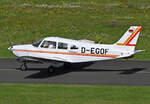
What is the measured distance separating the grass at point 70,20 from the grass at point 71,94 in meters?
11.3

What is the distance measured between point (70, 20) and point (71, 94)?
98.7 feet

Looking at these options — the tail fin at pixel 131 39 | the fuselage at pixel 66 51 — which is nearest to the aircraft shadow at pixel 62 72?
the fuselage at pixel 66 51

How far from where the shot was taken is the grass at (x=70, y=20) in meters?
43.0

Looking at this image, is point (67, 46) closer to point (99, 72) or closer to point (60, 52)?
point (60, 52)

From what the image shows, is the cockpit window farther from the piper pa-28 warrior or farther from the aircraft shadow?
the aircraft shadow

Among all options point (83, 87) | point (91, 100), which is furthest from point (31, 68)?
point (91, 100)

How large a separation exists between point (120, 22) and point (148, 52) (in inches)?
542

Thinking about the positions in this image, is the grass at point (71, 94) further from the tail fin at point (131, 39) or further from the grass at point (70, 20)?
the grass at point (70, 20)

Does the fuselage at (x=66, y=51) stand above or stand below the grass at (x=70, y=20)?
above

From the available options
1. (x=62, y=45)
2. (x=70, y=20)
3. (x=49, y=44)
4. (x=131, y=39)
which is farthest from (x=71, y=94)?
(x=70, y=20)

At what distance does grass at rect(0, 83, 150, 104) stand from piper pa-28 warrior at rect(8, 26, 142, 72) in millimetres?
3603

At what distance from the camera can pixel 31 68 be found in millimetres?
28562

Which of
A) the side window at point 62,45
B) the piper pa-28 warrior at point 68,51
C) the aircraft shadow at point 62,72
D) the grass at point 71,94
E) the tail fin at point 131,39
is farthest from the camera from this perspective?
the side window at point 62,45

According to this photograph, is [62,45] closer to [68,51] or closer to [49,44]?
[68,51]
